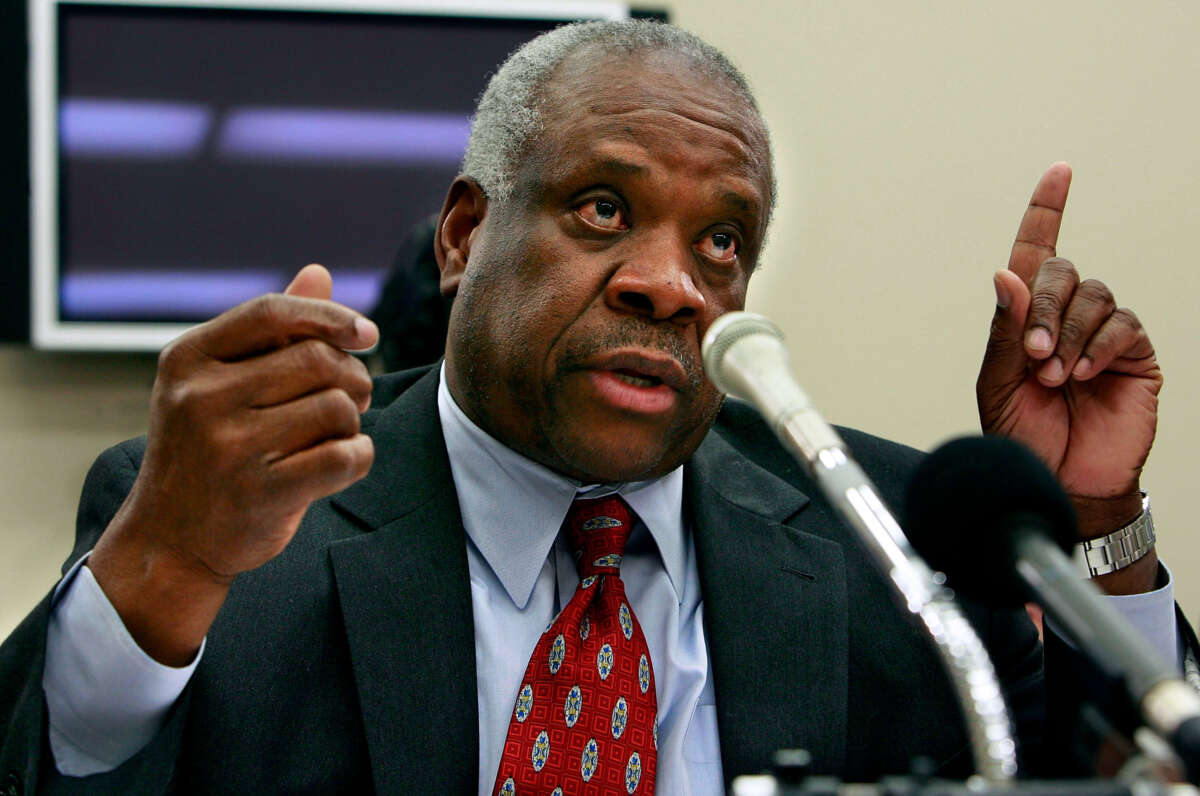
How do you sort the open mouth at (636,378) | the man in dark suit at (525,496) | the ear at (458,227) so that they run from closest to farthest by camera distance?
the man in dark suit at (525,496), the open mouth at (636,378), the ear at (458,227)

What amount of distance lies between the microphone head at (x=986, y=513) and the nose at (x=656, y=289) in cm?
54

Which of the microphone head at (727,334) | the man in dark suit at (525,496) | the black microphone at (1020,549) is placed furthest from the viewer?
the man in dark suit at (525,496)

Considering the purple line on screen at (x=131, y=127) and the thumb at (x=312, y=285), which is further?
the purple line on screen at (x=131, y=127)

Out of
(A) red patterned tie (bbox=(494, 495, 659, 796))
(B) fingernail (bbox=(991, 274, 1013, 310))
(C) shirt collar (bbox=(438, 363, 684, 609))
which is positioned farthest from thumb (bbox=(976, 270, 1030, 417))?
(A) red patterned tie (bbox=(494, 495, 659, 796))

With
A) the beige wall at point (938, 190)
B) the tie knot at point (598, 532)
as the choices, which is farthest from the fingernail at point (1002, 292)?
the beige wall at point (938, 190)

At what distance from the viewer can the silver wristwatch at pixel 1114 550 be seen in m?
1.37

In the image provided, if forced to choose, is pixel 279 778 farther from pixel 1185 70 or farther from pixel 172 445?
pixel 1185 70

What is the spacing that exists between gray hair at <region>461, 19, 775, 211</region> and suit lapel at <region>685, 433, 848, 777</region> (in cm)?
37

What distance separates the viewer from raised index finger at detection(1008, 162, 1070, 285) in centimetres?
144

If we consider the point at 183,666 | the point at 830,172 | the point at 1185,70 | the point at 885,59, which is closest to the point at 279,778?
the point at 183,666

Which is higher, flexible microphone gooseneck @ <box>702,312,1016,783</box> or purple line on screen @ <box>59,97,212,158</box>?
purple line on screen @ <box>59,97,212,158</box>

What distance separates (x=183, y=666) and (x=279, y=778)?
0.17 m

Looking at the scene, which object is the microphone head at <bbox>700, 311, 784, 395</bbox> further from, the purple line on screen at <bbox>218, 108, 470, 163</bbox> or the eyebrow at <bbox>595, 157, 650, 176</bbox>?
the purple line on screen at <bbox>218, 108, 470, 163</bbox>

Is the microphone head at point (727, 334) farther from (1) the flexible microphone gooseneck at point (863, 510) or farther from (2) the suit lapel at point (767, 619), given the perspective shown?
(2) the suit lapel at point (767, 619)
